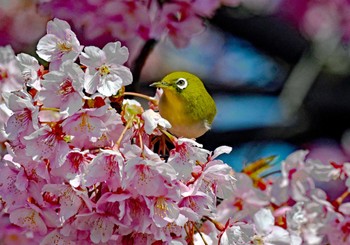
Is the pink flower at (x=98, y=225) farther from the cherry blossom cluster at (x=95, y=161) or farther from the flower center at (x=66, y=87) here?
the flower center at (x=66, y=87)

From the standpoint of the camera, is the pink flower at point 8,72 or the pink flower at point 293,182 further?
the pink flower at point 293,182

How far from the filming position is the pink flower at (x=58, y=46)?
136 centimetres

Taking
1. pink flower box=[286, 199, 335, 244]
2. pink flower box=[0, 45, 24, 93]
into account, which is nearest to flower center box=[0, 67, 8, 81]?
pink flower box=[0, 45, 24, 93]

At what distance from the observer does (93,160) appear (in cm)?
130

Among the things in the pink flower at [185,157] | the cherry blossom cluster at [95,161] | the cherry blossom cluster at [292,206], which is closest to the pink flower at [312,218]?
the cherry blossom cluster at [292,206]

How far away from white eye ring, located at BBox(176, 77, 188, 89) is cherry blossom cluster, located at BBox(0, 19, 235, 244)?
87 millimetres

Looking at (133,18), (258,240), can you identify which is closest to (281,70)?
(133,18)

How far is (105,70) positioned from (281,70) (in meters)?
2.51

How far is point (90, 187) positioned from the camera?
1.36 meters

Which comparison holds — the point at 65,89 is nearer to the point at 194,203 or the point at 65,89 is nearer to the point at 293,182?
the point at 194,203

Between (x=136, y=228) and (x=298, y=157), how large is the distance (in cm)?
86

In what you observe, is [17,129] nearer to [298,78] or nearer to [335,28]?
[298,78]

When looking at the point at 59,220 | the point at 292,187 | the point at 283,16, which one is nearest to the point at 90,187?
the point at 59,220

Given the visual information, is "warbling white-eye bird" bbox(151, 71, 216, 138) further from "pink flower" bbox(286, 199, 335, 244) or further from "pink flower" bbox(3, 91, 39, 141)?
"pink flower" bbox(286, 199, 335, 244)
